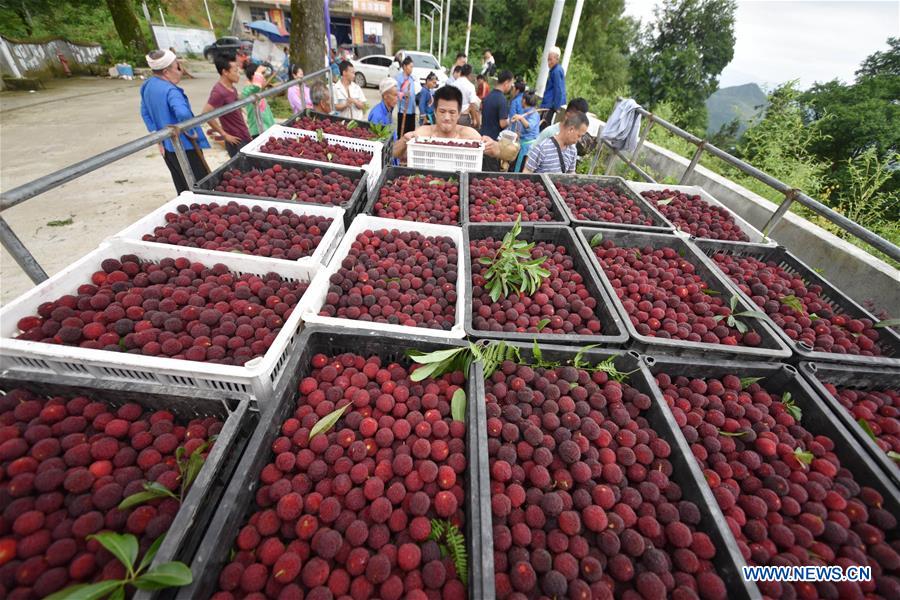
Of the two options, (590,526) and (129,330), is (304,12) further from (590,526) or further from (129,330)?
(590,526)

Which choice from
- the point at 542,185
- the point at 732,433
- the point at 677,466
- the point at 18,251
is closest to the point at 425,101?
the point at 542,185

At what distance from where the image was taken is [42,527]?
1074 millimetres

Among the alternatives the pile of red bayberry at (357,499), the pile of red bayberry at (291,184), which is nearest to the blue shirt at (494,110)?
the pile of red bayberry at (291,184)

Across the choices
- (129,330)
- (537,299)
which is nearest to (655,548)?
(537,299)

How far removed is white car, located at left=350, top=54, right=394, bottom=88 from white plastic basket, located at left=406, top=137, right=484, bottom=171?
16133 mm

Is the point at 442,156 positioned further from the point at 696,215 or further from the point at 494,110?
the point at 494,110

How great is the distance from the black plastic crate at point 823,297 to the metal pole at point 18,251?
3612 mm

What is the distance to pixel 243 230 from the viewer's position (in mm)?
2438

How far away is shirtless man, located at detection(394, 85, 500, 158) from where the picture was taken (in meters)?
3.91

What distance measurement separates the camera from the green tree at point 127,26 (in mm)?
Result: 14844

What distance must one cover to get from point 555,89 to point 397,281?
7336mm

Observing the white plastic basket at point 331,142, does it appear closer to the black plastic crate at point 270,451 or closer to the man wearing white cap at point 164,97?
the man wearing white cap at point 164,97

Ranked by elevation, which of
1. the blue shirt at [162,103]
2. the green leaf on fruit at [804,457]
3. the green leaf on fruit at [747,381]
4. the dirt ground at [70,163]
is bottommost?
the dirt ground at [70,163]

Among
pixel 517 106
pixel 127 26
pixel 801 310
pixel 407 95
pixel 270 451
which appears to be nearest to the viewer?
pixel 270 451
